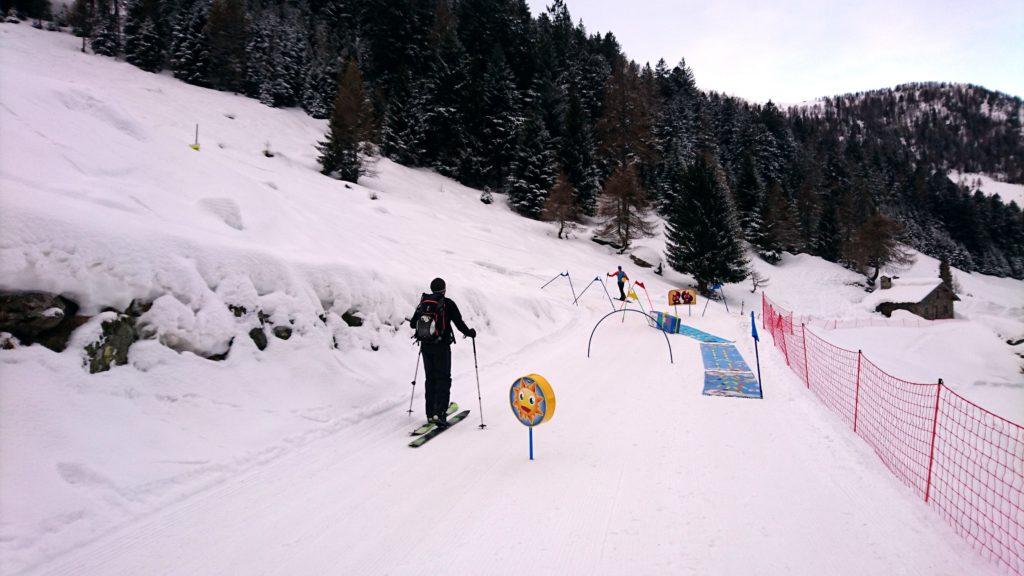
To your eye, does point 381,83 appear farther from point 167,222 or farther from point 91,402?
point 91,402

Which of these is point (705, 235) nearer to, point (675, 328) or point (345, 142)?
point (675, 328)

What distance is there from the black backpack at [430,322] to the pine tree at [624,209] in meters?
33.2

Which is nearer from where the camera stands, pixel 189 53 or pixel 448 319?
pixel 448 319

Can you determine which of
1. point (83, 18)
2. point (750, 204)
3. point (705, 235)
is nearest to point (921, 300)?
point (705, 235)

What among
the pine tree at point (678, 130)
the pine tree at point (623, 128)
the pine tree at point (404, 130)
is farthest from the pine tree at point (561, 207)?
the pine tree at point (678, 130)

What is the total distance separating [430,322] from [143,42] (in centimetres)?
5969

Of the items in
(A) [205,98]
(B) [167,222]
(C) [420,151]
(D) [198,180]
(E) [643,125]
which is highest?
(E) [643,125]

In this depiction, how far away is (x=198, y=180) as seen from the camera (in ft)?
30.9

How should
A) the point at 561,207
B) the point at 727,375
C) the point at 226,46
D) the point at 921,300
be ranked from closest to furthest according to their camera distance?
the point at 727,375
the point at 921,300
the point at 561,207
the point at 226,46

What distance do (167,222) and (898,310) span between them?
43716 mm

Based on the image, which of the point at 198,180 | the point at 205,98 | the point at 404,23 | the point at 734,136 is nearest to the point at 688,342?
the point at 198,180

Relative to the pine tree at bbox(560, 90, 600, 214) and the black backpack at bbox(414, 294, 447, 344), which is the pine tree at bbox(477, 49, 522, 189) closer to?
the pine tree at bbox(560, 90, 600, 214)

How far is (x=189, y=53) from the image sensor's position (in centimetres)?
4466

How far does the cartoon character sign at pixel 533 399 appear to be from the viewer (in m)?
4.73
